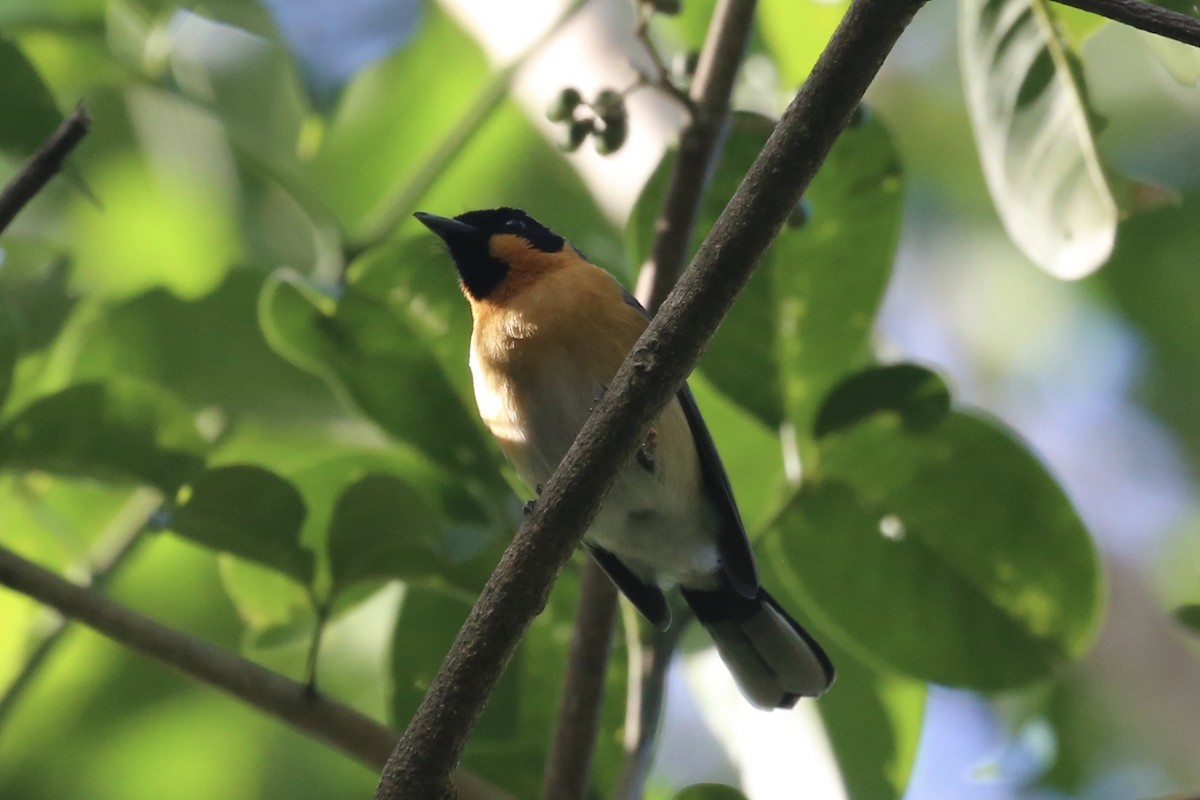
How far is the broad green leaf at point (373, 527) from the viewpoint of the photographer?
286 cm

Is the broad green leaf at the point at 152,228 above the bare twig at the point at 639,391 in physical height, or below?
below

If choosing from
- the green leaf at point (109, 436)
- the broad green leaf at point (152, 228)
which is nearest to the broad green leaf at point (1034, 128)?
the green leaf at point (109, 436)

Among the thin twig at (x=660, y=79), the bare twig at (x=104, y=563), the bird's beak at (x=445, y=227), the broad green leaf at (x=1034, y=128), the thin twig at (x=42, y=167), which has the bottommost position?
the bare twig at (x=104, y=563)

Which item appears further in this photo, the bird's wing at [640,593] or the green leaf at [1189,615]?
the bird's wing at [640,593]

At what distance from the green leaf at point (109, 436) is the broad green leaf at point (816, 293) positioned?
1.15 metres

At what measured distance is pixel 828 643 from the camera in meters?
3.72

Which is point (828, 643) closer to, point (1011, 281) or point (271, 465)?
point (271, 465)

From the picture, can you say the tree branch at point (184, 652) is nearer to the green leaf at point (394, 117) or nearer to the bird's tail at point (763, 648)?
the bird's tail at point (763, 648)

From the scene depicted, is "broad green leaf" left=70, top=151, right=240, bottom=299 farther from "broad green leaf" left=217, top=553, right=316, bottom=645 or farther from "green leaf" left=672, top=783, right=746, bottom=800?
"green leaf" left=672, top=783, right=746, bottom=800

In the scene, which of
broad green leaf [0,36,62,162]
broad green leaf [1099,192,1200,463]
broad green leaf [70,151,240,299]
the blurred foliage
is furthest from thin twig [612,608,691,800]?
broad green leaf [1099,192,1200,463]

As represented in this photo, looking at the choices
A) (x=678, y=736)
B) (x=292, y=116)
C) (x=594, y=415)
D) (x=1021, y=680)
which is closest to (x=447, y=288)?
(x=292, y=116)

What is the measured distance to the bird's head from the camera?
3670 millimetres

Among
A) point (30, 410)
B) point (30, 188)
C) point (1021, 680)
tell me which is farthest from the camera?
point (1021, 680)

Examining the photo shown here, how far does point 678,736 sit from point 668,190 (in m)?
2.76
